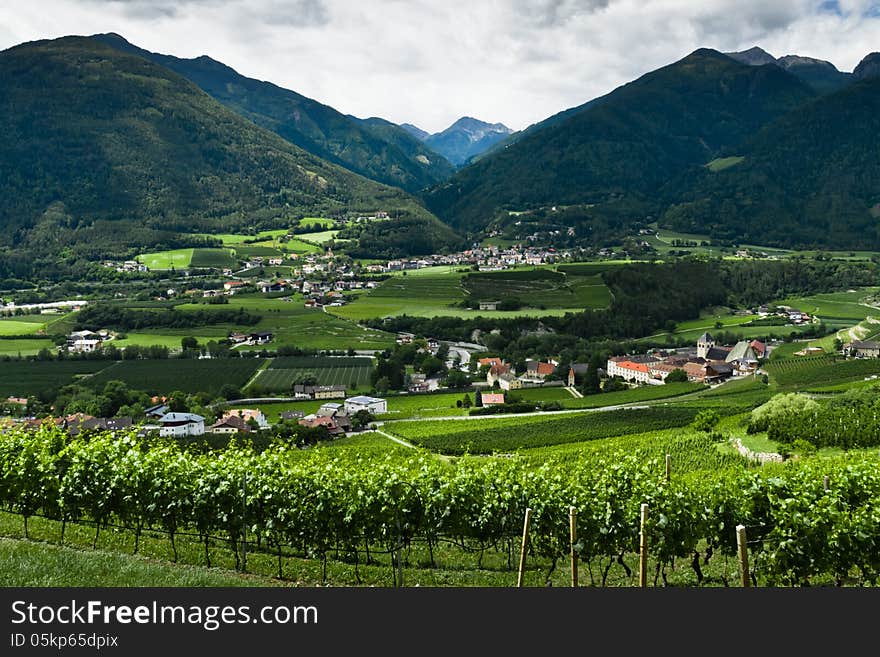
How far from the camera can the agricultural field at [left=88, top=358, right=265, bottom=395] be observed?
69.1 metres

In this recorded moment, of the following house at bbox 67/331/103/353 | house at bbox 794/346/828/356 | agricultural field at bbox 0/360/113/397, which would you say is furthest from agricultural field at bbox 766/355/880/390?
house at bbox 67/331/103/353

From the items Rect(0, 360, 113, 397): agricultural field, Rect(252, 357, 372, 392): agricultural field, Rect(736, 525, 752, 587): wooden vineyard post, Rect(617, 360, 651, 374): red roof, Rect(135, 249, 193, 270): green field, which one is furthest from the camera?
Rect(135, 249, 193, 270): green field

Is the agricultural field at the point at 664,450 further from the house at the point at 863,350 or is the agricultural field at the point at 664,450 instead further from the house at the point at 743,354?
the house at the point at 863,350

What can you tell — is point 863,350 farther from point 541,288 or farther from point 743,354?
point 541,288

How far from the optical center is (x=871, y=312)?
9781 centimetres

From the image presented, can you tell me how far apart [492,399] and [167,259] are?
107 m

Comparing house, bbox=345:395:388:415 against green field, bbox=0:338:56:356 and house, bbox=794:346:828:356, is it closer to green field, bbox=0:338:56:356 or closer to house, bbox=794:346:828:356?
green field, bbox=0:338:56:356

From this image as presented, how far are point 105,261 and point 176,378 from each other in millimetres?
88325

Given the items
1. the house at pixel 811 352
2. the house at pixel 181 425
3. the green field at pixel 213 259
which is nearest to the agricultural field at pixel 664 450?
the house at pixel 181 425

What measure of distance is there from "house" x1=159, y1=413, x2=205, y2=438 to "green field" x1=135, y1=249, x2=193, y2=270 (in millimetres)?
93261

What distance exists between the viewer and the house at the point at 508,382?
7269 cm

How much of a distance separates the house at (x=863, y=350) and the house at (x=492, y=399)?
39.2 meters

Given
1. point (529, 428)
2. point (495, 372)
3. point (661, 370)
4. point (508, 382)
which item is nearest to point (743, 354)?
point (661, 370)

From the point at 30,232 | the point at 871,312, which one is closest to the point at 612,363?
the point at 871,312
